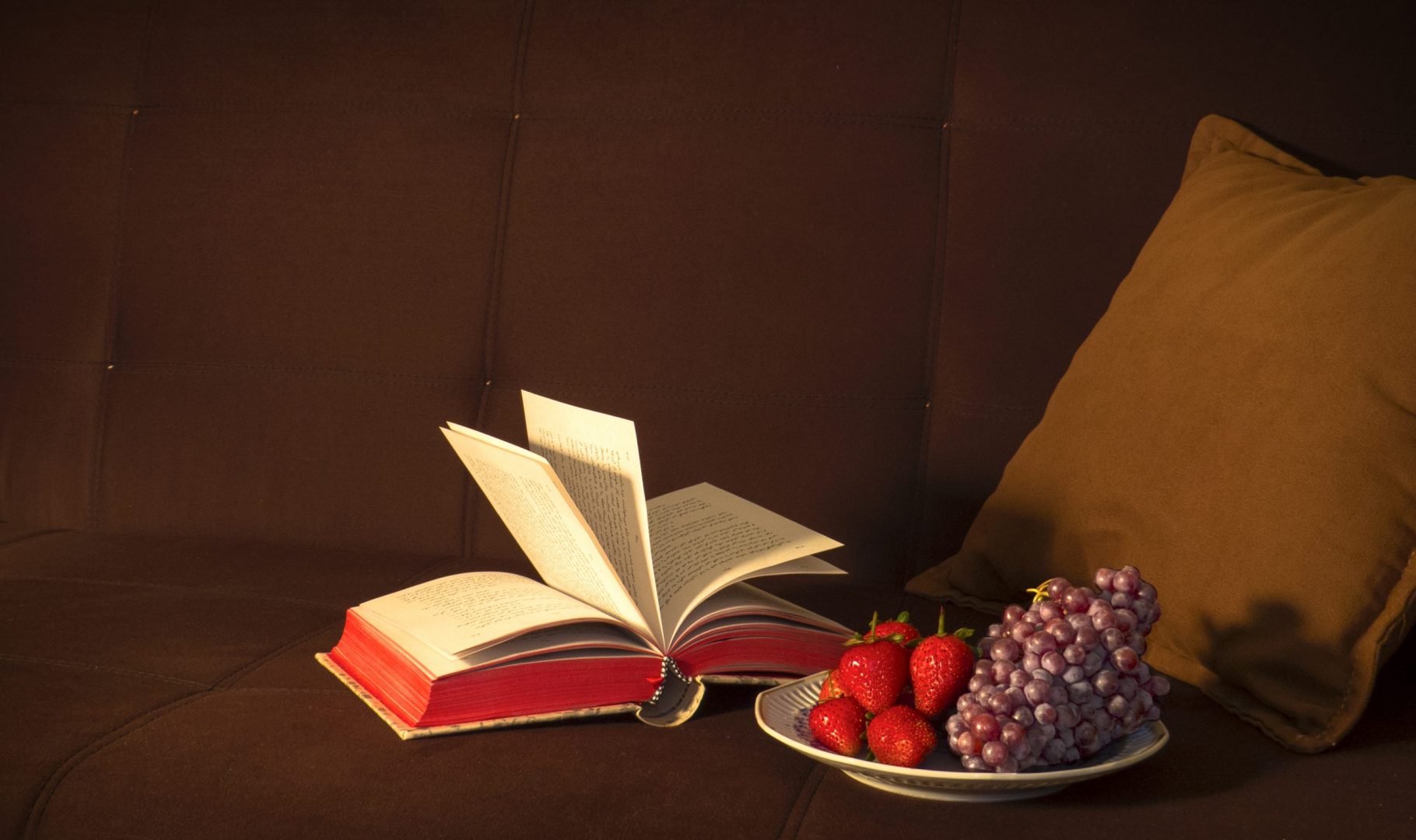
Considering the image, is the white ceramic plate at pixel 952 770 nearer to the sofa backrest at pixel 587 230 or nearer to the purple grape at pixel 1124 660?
the purple grape at pixel 1124 660

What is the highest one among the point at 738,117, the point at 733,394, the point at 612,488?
the point at 738,117

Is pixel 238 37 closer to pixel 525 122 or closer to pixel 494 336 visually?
pixel 525 122

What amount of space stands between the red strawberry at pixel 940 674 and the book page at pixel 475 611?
226mm

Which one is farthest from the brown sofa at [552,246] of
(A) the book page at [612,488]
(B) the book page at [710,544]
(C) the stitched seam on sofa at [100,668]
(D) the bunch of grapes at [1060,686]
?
(D) the bunch of grapes at [1060,686]

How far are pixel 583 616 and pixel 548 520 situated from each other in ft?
0.27

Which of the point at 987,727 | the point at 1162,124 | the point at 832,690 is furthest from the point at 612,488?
the point at 1162,124

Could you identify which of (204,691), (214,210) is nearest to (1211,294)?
(204,691)

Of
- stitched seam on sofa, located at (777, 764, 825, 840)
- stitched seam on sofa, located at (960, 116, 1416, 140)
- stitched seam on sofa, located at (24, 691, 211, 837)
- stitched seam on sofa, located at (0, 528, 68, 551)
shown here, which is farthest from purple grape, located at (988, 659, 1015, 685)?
stitched seam on sofa, located at (0, 528, 68, 551)

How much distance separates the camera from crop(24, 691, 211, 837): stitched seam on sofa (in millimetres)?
765

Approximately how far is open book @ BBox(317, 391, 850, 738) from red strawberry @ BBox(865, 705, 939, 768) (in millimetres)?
190

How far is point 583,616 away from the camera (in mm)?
831

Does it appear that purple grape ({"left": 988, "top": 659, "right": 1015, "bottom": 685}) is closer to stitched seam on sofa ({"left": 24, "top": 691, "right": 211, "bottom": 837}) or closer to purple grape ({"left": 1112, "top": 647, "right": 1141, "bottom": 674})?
purple grape ({"left": 1112, "top": 647, "right": 1141, "bottom": 674})

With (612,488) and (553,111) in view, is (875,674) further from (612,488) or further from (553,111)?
(553,111)

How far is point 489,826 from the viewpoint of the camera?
71cm
